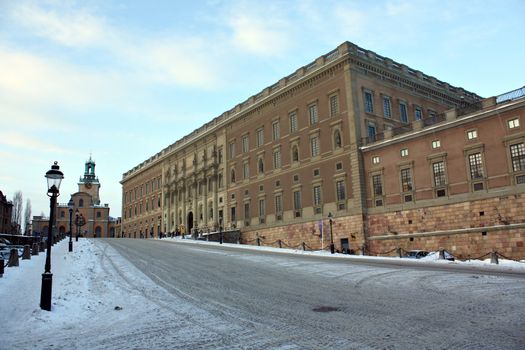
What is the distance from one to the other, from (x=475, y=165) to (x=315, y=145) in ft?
54.5

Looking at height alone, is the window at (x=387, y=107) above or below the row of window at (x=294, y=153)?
above

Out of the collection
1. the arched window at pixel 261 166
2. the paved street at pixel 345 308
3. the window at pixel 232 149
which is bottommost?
the paved street at pixel 345 308

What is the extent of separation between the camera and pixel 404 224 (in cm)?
3516

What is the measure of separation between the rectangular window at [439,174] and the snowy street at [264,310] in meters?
14.7

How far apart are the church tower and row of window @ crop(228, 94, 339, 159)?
258 feet

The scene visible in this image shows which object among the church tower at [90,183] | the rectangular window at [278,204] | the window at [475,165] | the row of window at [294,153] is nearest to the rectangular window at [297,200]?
the rectangular window at [278,204]

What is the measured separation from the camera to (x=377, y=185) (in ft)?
125

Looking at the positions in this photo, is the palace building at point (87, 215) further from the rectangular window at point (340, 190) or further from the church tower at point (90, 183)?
the rectangular window at point (340, 190)

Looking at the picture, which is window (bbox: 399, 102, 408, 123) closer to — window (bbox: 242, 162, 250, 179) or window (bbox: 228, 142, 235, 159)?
window (bbox: 242, 162, 250, 179)

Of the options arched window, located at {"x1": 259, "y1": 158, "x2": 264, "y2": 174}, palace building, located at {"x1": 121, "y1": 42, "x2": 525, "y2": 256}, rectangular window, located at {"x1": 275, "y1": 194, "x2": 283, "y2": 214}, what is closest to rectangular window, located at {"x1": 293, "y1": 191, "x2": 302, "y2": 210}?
palace building, located at {"x1": 121, "y1": 42, "x2": 525, "y2": 256}

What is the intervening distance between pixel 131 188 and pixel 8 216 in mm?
24118

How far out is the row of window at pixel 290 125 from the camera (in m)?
43.0

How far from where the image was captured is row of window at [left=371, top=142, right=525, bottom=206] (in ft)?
94.8

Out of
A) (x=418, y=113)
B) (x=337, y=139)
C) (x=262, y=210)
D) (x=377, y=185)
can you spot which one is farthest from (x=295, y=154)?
(x=418, y=113)
